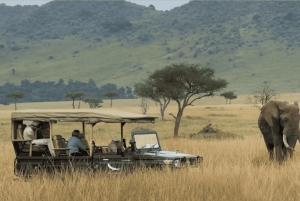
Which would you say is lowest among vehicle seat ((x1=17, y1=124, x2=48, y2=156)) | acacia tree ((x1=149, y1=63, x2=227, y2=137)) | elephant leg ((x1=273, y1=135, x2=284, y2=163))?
elephant leg ((x1=273, y1=135, x2=284, y2=163))

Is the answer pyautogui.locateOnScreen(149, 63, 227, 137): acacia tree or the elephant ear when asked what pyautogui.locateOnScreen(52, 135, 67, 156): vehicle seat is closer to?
the elephant ear

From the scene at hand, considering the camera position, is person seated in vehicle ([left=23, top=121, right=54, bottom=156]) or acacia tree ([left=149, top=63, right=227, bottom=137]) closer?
person seated in vehicle ([left=23, top=121, right=54, bottom=156])

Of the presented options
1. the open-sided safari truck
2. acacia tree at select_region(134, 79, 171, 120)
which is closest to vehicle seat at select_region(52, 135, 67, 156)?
the open-sided safari truck

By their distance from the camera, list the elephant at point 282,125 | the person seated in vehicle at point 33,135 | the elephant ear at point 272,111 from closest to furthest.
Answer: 1. the person seated in vehicle at point 33,135
2. the elephant at point 282,125
3. the elephant ear at point 272,111

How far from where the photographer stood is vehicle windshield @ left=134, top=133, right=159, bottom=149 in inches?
560

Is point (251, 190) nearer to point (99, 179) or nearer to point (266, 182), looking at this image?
point (266, 182)

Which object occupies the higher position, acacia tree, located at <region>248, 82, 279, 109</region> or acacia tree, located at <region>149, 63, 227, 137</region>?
acacia tree, located at <region>149, 63, 227, 137</region>

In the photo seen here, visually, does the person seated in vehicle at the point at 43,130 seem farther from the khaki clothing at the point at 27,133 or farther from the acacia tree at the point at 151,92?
the acacia tree at the point at 151,92

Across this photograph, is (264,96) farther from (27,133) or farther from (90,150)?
(90,150)

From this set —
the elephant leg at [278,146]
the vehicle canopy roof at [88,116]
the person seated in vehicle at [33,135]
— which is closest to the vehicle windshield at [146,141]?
the vehicle canopy roof at [88,116]

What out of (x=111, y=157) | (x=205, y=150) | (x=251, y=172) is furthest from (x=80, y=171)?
(x=205, y=150)

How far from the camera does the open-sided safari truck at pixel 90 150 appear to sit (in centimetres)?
1338

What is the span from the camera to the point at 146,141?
14.5 m

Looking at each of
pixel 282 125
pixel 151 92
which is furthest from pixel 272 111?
pixel 151 92
